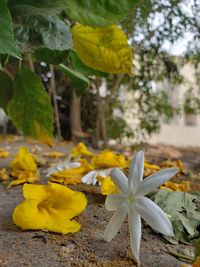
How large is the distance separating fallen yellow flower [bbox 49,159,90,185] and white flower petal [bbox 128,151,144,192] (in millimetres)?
349

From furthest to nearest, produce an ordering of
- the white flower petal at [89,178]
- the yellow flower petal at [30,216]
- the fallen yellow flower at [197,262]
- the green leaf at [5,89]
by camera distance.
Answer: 1. the white flower petal at [89,178]
2. the green leaf at [5,89]
3. the yellow flower petal at [30,216]
4. the fallen yellow flower at [197,262]

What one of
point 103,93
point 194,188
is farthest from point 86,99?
point 194,188

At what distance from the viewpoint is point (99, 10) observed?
51cm

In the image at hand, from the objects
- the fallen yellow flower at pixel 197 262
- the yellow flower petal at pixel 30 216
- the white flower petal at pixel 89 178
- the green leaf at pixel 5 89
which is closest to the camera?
the fallen yellow flower at pixel 197 262

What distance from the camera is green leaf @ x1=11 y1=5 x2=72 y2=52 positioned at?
50cm

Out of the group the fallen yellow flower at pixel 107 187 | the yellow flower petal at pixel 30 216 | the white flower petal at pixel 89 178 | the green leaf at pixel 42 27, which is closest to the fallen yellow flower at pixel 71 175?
the white flower petal at pixel 89 178

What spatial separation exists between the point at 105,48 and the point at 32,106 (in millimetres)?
143

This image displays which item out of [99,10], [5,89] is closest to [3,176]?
[5,89]

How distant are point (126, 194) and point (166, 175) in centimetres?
5

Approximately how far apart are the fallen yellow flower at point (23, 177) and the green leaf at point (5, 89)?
0.69 feet

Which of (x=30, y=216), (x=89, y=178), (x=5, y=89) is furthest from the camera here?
(x=89, y=178)

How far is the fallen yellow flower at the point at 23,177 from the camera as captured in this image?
0.81 meters

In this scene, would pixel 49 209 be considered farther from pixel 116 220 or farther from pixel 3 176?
pixel 3 176

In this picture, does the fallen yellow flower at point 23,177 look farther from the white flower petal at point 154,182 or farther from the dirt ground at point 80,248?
the white flower petal at point 154,182
